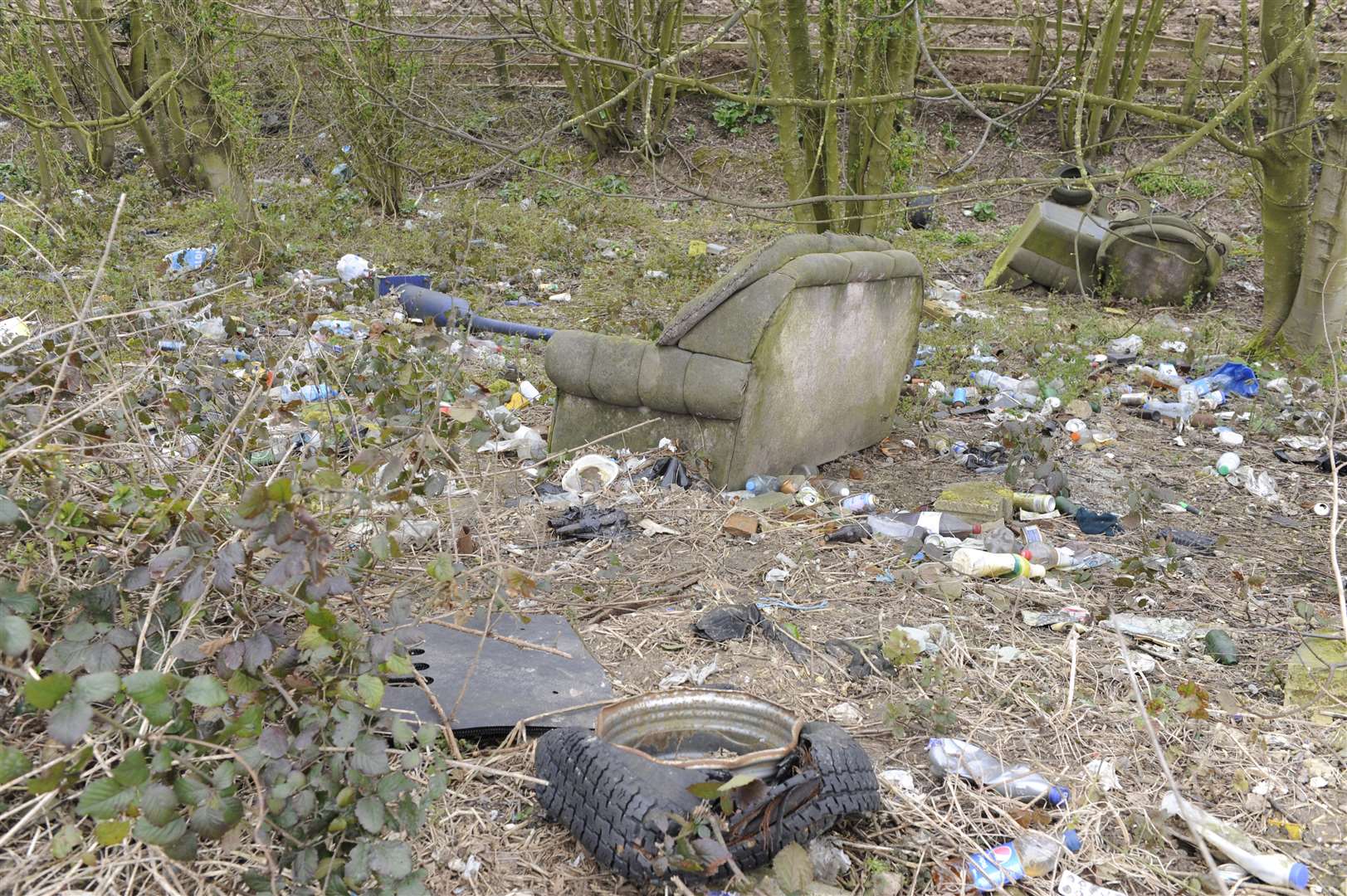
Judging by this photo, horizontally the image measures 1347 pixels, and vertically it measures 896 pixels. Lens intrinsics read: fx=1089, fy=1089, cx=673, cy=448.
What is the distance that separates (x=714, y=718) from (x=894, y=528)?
68.8 inches

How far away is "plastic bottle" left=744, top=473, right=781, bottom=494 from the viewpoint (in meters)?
4.18

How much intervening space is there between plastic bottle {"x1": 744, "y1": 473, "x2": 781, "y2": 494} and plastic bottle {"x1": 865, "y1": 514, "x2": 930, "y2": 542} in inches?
17.3

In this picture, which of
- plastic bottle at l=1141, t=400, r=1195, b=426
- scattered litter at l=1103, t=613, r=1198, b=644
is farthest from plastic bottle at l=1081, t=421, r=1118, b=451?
scattered litter at l=1103, t=613, r=1198, b=644

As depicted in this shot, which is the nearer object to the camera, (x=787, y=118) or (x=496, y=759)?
(x=496, y=759)

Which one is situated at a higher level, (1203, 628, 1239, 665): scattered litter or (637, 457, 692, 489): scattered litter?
(637, 457, 692, 489): scattered litter

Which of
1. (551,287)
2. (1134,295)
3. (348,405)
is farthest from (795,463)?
(1134,295)

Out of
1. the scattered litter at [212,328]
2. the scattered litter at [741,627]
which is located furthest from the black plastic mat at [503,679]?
the scattered litter at [212,328]

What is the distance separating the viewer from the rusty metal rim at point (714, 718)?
200 cm

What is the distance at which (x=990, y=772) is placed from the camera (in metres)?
2.35

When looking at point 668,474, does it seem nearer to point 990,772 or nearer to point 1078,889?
point 990,772

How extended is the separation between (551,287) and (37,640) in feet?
19.3

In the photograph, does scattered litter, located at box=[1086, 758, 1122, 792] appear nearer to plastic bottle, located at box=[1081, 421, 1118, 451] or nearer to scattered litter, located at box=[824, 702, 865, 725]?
scattered litter, located at box=[824, 702, 865, 725]

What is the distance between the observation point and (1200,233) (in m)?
7.85

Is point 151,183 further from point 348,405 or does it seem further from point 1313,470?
point 1313,470
